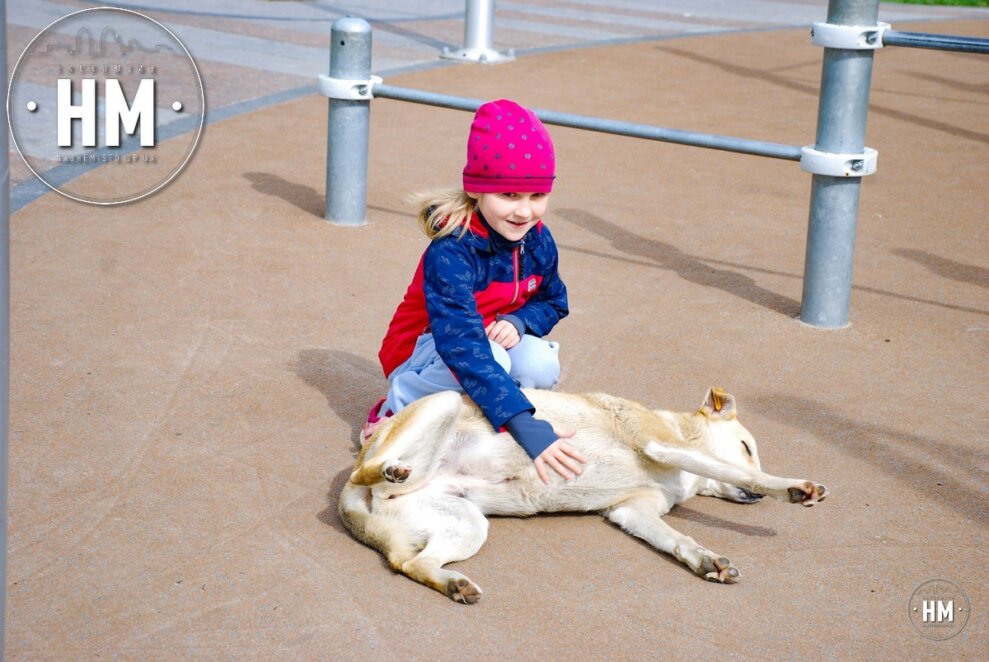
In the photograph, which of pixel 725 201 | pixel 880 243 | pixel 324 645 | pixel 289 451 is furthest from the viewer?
pixel 725 201

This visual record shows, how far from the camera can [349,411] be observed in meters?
4.39

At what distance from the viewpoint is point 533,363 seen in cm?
401

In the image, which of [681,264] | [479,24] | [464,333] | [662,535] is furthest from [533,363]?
[479,24]

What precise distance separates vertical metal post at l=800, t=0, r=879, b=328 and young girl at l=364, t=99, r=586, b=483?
5.44ft

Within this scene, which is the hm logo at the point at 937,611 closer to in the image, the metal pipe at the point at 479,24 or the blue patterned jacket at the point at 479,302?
the blue patterned jacket at the point at 479,302

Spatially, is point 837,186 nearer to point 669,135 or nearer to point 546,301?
point 669,135

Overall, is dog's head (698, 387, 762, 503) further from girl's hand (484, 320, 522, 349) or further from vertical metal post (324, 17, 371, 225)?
vertical metal post (324, 17, 371, 225)

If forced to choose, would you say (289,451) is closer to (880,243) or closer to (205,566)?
(205,566)

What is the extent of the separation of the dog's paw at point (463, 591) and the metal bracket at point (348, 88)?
3611 millimetres

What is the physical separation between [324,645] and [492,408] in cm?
89

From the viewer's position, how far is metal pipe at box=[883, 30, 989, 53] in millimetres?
4578

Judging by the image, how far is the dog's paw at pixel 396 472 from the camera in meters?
3.31

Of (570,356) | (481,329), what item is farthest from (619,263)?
(481,329)

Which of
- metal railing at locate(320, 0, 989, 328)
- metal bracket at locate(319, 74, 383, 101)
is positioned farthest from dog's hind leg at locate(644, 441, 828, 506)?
metal bracket at locate(319, 74, 383, 101)
